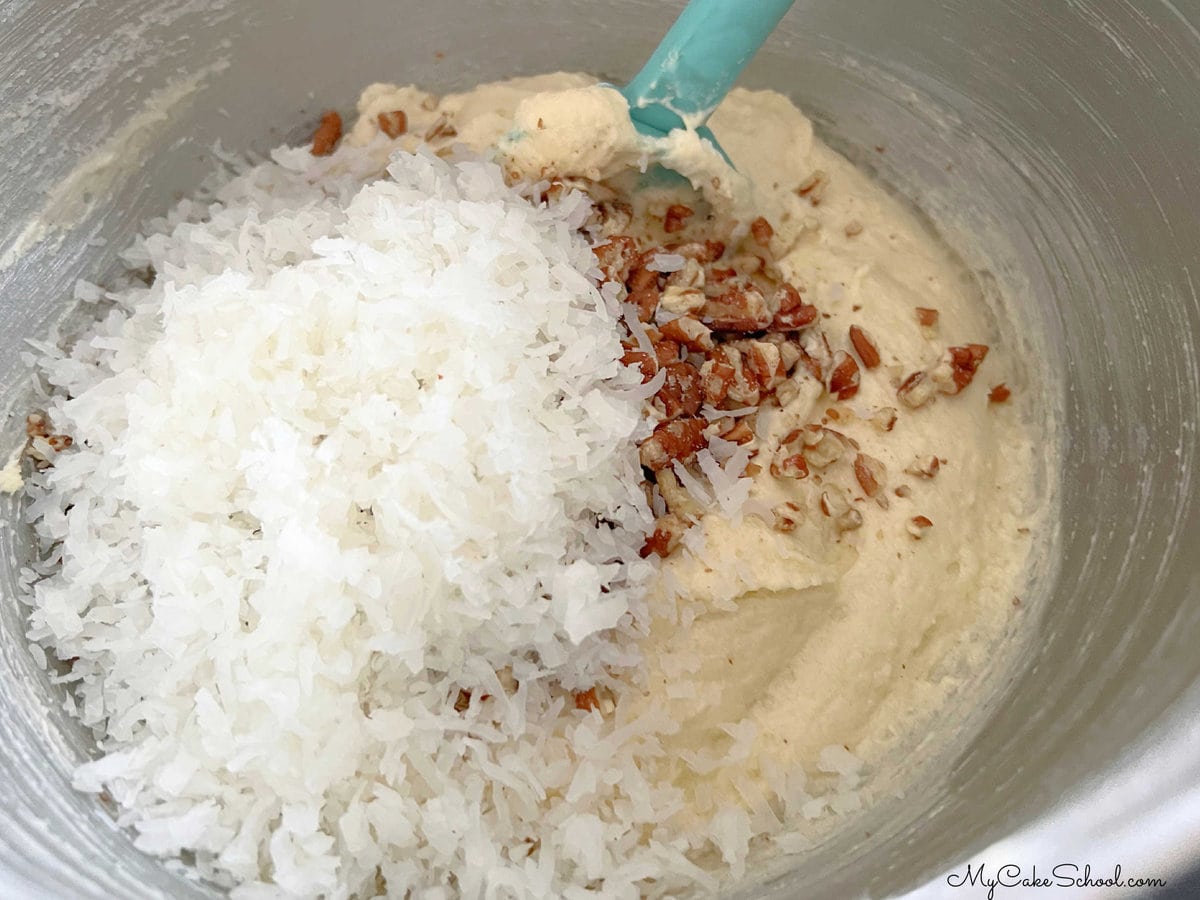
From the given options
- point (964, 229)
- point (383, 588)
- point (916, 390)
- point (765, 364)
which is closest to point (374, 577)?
point (383, 588)

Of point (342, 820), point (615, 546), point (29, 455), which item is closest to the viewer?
point (342, 820)

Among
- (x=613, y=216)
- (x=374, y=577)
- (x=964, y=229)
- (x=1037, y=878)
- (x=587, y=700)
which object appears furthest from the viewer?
(x=964, y=229)

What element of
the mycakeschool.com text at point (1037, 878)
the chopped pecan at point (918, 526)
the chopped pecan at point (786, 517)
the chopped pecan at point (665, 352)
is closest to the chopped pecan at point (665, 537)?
the chopped pecan at point (786, 517)

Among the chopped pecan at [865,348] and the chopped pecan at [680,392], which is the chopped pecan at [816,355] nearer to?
the chopped pecan at [865,348]

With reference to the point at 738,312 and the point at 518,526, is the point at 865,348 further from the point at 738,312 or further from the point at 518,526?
the point at 518,526

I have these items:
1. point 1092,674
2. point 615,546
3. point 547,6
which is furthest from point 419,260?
point 1092,674

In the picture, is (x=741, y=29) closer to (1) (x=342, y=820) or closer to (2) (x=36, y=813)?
(1) (x=342, y=820)
